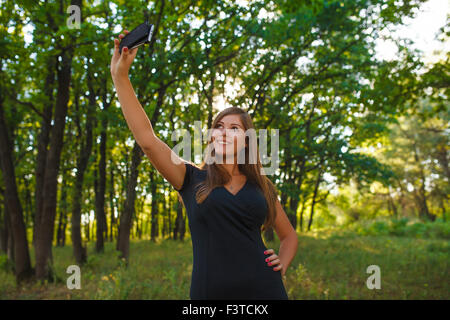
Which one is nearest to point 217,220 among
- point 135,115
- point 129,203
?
point 135,115

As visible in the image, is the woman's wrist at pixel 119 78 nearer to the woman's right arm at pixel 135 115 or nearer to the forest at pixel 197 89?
the woman's right arm at pixel 135 115

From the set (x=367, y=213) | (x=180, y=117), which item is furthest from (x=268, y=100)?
(x=367, y=213)

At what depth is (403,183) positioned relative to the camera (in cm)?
3472

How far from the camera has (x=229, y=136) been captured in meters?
2.28

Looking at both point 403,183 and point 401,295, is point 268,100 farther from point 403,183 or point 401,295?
point 403,183

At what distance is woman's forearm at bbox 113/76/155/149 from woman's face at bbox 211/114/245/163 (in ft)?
1.91

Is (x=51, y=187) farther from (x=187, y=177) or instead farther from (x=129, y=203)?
(x=187, y=177)

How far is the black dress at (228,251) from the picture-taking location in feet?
6.34

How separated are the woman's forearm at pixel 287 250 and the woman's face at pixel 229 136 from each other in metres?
0.78

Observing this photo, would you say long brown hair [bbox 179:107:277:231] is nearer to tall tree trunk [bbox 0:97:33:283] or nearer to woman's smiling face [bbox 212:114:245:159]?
woman's smiling face [bbox 212:114:245:159]

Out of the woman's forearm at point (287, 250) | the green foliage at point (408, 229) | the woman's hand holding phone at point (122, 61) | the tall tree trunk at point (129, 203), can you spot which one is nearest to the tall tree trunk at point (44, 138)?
the tall tree trunk at point (129, 203)

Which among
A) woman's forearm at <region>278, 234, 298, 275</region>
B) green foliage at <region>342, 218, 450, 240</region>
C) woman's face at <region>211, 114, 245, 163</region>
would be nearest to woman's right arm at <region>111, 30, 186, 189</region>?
woman's face at <region>211, 114, 245, 163</region>

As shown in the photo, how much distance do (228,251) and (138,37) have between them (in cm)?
123

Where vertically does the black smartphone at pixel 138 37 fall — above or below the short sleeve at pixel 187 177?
above
